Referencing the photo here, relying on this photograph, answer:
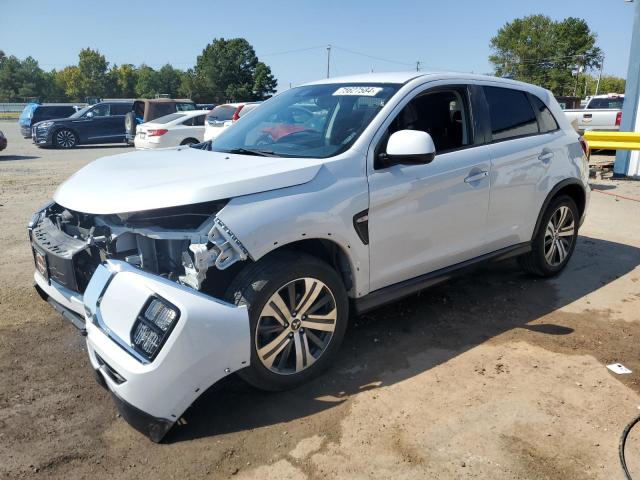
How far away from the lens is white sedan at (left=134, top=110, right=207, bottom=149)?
14220 millimetres

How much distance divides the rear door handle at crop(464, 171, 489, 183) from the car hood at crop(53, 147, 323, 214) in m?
1.31

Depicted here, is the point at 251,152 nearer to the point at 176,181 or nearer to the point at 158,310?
the point at 176,181

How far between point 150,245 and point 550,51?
288 feet

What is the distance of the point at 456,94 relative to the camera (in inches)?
159

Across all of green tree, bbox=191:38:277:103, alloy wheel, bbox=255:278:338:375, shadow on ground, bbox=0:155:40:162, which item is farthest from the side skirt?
green tree, bbox=191:38:277:103

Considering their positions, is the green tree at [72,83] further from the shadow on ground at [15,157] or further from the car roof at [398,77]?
the car roof at [398,77]

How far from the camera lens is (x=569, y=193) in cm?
505

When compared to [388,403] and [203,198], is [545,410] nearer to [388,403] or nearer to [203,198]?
[388,403]

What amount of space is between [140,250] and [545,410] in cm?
249

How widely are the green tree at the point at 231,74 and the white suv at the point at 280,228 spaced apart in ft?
258

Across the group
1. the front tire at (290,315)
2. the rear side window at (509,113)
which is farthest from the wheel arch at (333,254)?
the rear side window at (509,113)

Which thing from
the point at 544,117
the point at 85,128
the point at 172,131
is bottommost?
the point at 85,128

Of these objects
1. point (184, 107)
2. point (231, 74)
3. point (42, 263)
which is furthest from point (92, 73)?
point (42, 263)

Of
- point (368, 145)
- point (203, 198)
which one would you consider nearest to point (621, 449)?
point (368, 145)
